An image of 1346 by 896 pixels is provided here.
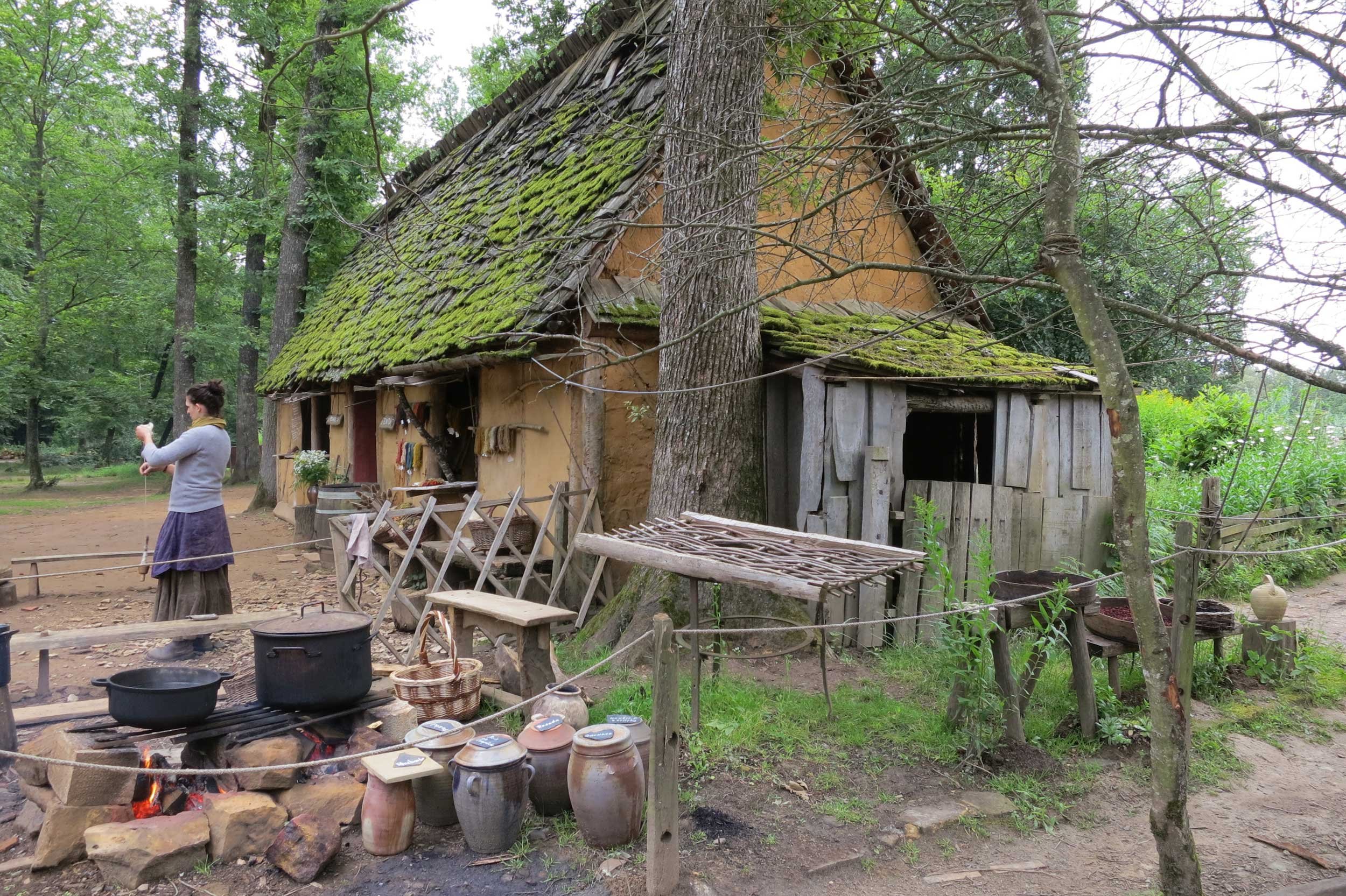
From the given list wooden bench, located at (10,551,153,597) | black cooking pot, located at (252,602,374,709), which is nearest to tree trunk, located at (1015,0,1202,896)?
black cooking pot, located at (252,602,374,709)

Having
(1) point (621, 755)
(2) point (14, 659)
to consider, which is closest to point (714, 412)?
(1) point (621, 755)

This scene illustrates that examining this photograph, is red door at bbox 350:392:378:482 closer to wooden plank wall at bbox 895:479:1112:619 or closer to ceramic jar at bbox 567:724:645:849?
wooden plank wall at bbox 895:479:1112:619

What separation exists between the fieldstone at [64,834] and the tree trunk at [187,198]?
576 inches

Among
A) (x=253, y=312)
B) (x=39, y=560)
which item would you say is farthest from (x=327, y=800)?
(x=253, y=312)

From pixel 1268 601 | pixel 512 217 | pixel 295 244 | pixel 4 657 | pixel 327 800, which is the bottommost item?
pixel 327 800

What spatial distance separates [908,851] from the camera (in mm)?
3391

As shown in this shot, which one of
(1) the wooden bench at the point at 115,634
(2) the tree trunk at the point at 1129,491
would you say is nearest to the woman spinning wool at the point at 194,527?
(1) the wooden bench at the point at 115,634

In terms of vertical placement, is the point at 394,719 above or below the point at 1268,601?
below

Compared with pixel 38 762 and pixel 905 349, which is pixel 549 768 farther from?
pixel 905 349

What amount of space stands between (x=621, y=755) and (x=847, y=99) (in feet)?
23.7

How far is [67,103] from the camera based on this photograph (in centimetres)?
1914

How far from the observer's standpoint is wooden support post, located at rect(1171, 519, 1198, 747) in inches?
157

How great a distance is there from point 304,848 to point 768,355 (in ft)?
14.5

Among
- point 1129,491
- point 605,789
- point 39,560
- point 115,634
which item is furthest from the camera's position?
point 39,560
